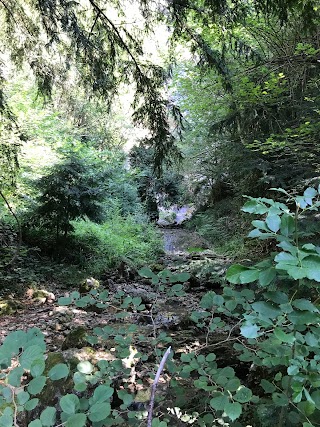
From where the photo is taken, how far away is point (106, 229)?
8.72 m

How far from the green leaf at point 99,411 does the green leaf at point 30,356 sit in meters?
0.17

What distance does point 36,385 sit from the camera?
0.68 meters

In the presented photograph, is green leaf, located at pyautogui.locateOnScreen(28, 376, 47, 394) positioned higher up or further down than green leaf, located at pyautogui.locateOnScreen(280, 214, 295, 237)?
further down

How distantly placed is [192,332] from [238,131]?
3.39 meters

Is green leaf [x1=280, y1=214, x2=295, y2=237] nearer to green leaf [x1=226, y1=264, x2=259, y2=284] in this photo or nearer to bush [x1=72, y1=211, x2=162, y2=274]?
green leaf [x1=226, y1=264, x2=259, y2=284]

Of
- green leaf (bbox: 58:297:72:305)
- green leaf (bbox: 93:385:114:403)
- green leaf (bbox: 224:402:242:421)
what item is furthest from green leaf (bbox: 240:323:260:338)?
green leaf (bbox: 58:297:72:305)

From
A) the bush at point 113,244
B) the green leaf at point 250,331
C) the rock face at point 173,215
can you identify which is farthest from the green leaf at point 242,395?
the rock face at point 173,215

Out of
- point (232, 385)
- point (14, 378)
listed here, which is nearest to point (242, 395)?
point (232, 385)

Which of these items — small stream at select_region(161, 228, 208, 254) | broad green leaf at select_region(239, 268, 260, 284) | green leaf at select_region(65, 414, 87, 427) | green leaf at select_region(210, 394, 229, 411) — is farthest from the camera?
small stream at select_region(161, 228, 208, 254)

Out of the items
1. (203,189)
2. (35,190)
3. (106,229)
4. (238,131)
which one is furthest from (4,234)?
(203,189)

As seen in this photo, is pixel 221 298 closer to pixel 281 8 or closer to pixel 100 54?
pixel 281 8

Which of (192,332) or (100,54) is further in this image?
(100,54)

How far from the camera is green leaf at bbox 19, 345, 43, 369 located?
720 millimetres

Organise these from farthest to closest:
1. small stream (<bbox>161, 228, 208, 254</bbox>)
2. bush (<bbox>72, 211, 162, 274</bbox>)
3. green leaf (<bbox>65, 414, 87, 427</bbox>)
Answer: small stream (<bbox>161, 228, 208, 254</bbox>) < bush (<bbox>72, 211, 162, 274</bbox>) < green leaf (<bbox>65, 414, 87, 427</bbox>)
